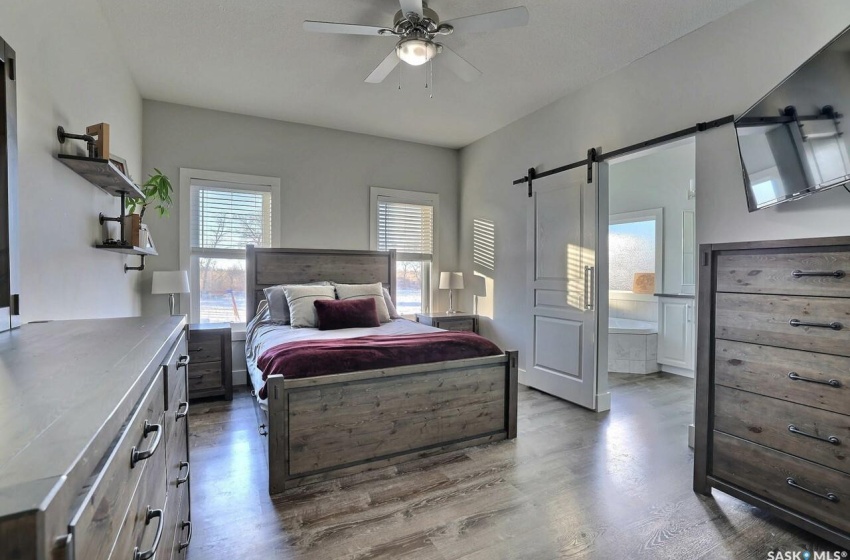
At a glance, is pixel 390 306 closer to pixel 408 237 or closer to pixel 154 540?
pixel 408 237

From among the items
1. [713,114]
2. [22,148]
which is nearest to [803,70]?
[713,114]

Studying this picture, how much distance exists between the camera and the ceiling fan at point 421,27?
206cm

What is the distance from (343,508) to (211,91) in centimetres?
359

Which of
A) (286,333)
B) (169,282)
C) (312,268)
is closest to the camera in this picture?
(286,333)

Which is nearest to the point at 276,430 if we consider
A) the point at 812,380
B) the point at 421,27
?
the point at 421,27

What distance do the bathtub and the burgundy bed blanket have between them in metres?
2.71

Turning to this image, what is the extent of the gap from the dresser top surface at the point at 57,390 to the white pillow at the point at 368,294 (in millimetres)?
2615

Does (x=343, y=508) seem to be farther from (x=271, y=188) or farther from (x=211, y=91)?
(x=211, y=91)

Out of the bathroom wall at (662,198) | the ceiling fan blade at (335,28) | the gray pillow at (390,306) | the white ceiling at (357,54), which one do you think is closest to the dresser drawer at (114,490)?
the ceiling fan blade at (335,28)

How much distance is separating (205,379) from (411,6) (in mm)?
Answer: 3386

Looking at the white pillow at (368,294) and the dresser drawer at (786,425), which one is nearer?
the dresser drawer at (786,425)

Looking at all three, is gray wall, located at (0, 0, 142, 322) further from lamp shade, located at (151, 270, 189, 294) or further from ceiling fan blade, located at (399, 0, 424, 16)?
ceiling fan blade, located at (399, 0, 424, 16)

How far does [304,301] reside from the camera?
3615 mm

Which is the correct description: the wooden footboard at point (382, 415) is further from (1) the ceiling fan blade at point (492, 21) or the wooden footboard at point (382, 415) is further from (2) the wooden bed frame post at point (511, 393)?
(1) the ceiling fan blade at point (492, 21)
